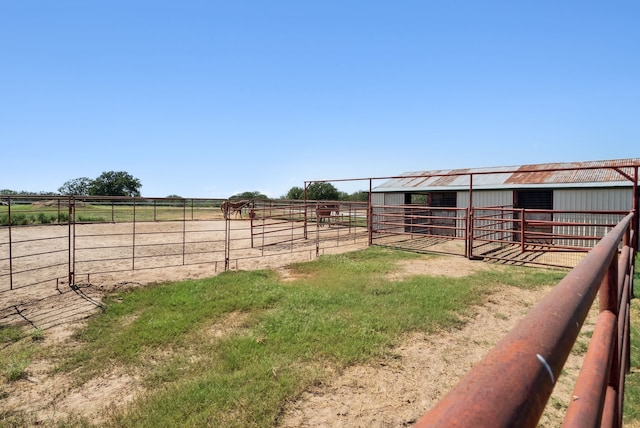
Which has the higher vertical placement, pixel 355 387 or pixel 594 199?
pixel 594 199

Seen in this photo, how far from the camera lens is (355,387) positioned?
10.6 ft

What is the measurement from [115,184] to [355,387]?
72.6m

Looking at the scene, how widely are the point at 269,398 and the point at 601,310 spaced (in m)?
2.57

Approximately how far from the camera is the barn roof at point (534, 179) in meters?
12.5

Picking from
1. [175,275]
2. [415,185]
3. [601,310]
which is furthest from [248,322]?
[415,185]

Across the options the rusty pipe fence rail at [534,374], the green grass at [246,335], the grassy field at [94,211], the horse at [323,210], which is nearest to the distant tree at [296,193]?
the grassy field at [94,211]

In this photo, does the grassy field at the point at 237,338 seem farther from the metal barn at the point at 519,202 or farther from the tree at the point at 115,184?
the tree at the point at 115,184

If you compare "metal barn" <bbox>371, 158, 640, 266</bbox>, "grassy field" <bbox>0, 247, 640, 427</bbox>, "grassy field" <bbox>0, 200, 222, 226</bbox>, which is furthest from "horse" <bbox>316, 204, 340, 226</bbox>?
"grassy field" <bbox>0, 247, 640, 427</bbox>

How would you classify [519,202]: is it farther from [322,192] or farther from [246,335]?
[322,192]

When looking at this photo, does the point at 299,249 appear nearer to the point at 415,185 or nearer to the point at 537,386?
the point at 415,185

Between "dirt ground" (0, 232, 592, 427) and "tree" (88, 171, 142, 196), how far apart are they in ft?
214

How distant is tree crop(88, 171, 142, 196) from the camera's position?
6195 centimetres

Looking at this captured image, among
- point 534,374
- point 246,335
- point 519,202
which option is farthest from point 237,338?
point 519,202

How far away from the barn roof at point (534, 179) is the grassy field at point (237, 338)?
19.5 feet
